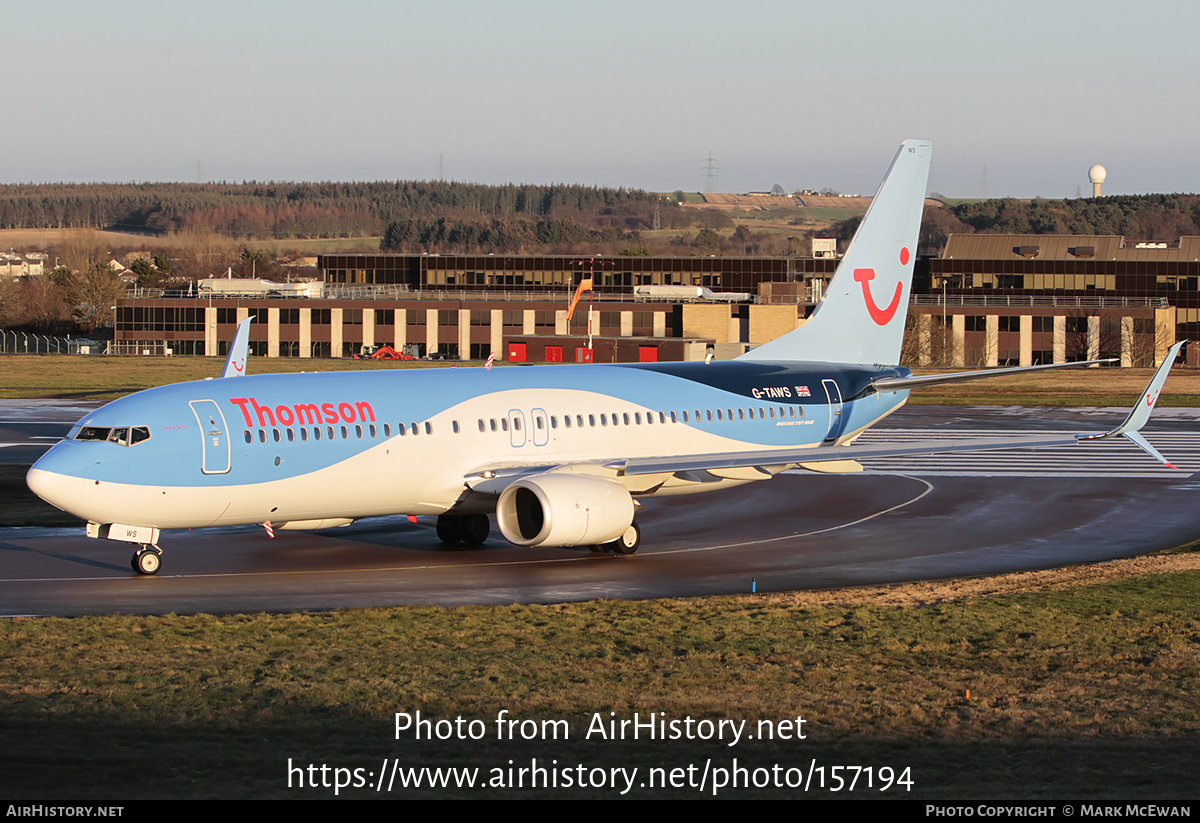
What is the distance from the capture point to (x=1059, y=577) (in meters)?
27.1

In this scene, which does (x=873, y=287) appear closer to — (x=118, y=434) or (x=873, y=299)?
(x=873, y=299)

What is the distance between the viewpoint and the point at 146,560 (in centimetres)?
2744

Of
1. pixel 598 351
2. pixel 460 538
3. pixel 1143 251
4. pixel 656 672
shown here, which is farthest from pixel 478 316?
pixel 656 672

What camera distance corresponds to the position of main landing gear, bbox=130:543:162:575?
27.3 meters

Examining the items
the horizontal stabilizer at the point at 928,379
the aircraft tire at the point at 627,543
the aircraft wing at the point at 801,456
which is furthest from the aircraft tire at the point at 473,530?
the horizontal stabilizer at the point at 928,379

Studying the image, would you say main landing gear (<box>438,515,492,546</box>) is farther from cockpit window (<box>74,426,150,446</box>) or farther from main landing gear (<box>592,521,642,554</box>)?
cockpit window (<box>74,426,150,446</box>)

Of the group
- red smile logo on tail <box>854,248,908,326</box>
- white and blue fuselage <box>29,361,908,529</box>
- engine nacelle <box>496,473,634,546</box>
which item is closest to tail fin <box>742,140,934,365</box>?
red smile logo on tail <box>854,248,908,326</box>

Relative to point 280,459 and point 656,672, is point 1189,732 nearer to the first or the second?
point 656,672

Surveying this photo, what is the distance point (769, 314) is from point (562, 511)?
101936 millimetres

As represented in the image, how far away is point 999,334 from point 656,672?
120712mm

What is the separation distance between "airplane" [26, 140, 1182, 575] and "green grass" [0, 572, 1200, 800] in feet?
16.1

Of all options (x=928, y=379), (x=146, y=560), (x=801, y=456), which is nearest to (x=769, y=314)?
(x=928, y=379)

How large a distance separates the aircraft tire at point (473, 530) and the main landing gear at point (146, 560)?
7.33m
